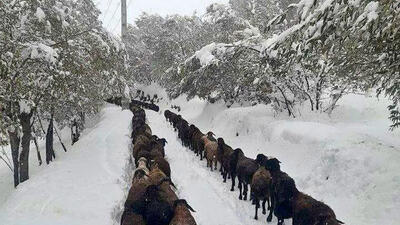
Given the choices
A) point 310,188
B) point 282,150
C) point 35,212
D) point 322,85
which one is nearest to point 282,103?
point 322,85

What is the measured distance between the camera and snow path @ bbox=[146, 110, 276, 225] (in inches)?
353

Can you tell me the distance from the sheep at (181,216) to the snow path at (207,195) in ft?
5.81

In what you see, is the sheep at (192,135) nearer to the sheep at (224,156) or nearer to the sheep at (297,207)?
the sheep at (224,156)

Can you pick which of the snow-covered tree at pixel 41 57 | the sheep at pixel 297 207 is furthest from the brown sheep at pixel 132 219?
Answer: the snow-covered tree at pixel 41 57

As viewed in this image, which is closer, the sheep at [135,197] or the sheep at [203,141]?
the sheep at [135,197]

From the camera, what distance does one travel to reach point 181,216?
678cm

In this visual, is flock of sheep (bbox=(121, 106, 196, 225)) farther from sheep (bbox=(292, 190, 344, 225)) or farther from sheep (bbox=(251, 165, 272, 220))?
sheep (bbox=(292, 190, 344, 225))

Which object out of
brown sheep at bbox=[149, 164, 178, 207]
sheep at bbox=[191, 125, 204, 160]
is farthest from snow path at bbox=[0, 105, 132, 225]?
sheep at bbox=[191, 125, 204, 160]

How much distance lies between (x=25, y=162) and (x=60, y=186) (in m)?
5.05

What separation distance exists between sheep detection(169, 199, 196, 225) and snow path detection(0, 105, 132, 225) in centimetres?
142

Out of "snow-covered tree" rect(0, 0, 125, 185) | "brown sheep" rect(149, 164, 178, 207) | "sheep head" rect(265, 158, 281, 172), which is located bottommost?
"brown sheep" rect(149, 164, 178, 207)

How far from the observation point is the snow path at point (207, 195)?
8977 mm

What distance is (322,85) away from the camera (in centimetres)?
1788

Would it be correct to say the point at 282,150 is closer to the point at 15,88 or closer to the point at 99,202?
the point at 99,202
